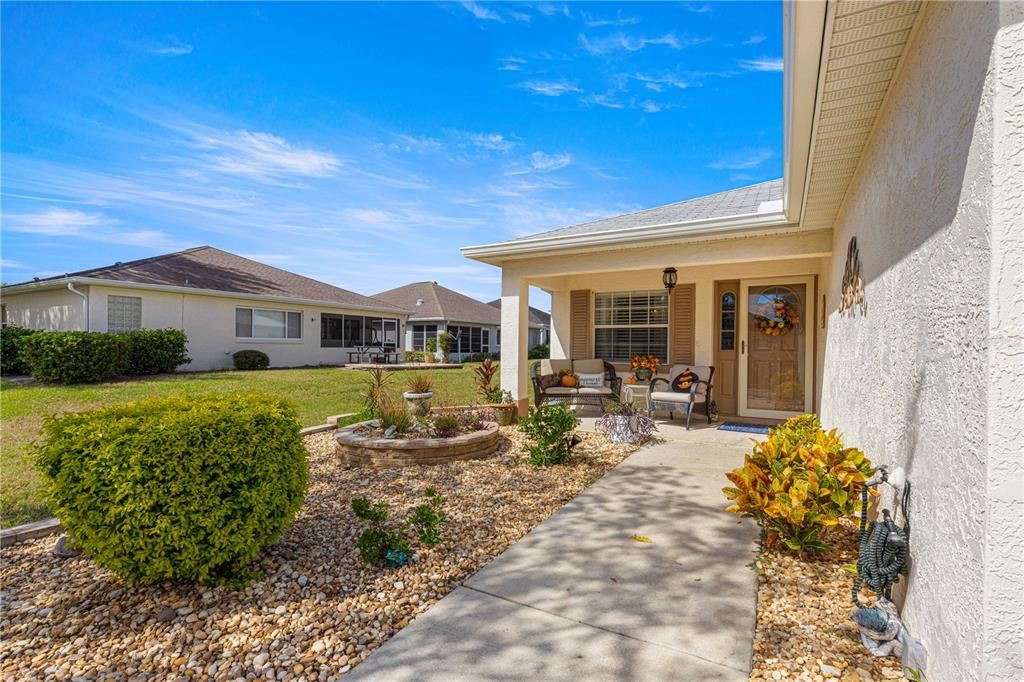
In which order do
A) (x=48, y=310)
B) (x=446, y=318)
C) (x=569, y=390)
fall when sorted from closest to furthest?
(x=569, y=390) → (x=48, y=310) → (x=446, y=318)

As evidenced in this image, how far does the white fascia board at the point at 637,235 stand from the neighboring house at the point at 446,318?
17605 mm

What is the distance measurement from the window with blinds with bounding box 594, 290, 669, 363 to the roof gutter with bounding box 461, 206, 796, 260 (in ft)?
8.82

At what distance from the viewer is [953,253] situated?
1574mm

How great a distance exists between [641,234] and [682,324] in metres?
2.83

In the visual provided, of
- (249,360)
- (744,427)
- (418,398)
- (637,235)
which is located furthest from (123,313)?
(744,427)

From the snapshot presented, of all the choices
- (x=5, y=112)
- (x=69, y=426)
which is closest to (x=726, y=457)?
(x=69, y=426)

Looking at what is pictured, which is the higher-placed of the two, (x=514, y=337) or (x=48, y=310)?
(x=48, y=310)

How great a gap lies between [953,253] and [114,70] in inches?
418

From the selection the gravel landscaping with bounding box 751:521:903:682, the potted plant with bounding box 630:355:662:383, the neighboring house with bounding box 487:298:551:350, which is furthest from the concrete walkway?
the neighboring house with bounding box 487:298:551:350

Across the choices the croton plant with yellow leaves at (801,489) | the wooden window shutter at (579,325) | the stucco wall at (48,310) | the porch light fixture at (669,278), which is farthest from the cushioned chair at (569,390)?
the stucco wall at (48,310)

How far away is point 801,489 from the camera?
2.61 metres

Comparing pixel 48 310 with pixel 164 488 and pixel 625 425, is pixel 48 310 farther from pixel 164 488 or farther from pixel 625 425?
→ pixel 625 425

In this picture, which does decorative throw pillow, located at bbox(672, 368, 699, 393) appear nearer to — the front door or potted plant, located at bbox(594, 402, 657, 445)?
the front door

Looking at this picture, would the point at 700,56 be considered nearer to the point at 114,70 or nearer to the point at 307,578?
the point at 307,578
